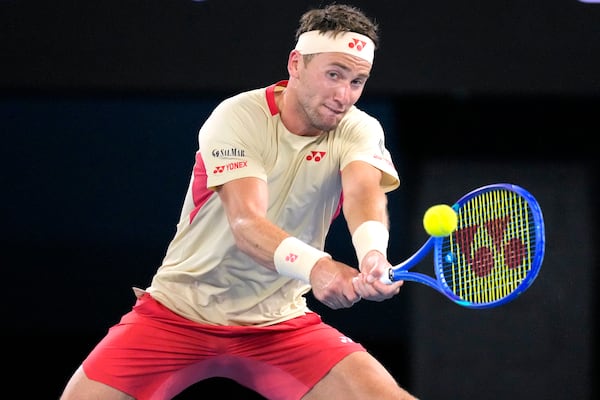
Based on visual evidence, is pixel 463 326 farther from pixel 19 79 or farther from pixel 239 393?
pixel 19 79

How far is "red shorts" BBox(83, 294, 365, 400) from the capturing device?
14.1ft

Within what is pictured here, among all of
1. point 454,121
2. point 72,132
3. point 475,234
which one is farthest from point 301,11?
point 475,234

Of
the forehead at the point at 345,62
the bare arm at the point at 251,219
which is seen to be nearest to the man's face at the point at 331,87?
the forehead at the point at 345,62

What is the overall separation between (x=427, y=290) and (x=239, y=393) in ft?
4.38

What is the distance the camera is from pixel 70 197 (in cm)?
681

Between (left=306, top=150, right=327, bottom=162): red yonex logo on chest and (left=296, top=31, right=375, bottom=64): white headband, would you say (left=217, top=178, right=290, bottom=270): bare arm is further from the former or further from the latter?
(left=296, top=31, right=375, bottom=64): white headband

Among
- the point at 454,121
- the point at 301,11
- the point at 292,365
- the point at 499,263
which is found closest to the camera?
the point at 499,263

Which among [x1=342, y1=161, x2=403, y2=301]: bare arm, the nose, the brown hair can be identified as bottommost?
[x1=342, y1=161, x2=403, y2=301]: bare arm

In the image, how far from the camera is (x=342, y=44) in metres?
4.29

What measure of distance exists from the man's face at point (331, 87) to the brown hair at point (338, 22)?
14 centimetres

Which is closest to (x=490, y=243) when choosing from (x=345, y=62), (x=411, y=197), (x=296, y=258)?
(x=296, y=258)

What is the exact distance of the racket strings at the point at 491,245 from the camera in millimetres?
3760

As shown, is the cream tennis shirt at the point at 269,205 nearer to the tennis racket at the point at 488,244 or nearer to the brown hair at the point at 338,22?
the brown hair at the point at 338,22

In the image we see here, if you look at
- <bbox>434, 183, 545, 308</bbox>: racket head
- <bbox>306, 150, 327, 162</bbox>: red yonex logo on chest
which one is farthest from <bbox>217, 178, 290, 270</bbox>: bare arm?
<bbox>434, 183, 545, 308</bbox>: racket head
